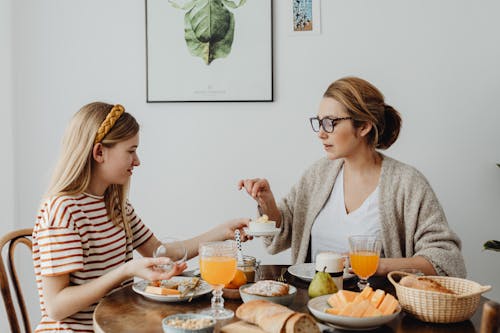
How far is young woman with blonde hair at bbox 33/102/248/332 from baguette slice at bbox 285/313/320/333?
43 centimetres

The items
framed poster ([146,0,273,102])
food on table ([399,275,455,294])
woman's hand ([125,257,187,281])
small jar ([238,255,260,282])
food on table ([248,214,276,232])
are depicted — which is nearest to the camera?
food on table ([399,275,455,294])

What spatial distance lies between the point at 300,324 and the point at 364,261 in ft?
1.55

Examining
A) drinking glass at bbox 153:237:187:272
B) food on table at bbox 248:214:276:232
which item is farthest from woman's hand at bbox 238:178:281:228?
drinking glass at bbox 153:237:187:272

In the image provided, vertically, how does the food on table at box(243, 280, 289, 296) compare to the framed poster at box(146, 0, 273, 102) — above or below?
below

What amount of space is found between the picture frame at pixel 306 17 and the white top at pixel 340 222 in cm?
83

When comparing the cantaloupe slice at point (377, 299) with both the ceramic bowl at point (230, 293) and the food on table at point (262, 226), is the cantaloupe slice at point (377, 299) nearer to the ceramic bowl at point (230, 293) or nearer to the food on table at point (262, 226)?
the ceramic bowl at point (230, 293)

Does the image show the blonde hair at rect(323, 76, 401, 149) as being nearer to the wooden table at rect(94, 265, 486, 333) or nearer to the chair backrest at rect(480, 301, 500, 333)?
the wooden table at rect(94, 265, 486, 333)

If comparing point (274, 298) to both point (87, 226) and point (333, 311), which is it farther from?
point (87, 226)

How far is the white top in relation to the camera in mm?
2141

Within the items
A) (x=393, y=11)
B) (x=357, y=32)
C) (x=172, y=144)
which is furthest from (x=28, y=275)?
(x=393, y=11)

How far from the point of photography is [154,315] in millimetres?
1404

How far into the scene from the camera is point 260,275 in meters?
1.85

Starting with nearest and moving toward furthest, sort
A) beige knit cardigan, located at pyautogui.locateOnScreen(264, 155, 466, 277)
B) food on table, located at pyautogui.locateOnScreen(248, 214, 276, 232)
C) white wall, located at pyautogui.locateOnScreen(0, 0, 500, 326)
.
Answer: food on table, located at pyautogui.locateOnScreen(248, 214, 276, 232) < beige knit cardigan, located at pyautogui.locateOnScreen(264, 155, 466, 277) < white wall, located at pyautogui.locateOnScreen(0, 0, 500, 326)

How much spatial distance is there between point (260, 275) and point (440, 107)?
1.38 metres
